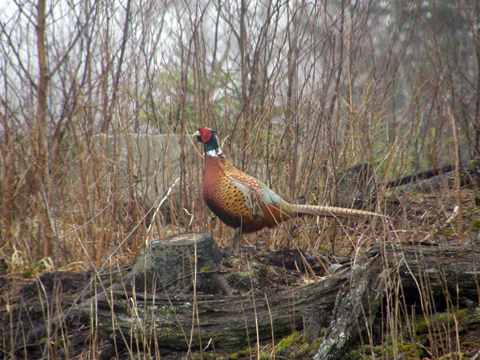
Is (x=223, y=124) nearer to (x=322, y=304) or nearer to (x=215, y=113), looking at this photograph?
(x=215, y=113)

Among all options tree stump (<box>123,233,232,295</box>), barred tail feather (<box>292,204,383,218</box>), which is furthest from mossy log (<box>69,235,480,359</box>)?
barred tail feather (<box>292,204,383,218</box>)

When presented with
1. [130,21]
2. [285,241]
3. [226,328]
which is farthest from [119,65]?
[226,328]

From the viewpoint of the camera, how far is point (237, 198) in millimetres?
2818

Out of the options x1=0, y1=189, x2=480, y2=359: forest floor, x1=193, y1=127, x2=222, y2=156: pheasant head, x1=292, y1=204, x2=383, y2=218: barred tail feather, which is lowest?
x1=0, y1=189, x2=480, y2=359: forest floor

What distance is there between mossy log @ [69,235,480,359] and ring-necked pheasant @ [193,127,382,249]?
2.77 ft

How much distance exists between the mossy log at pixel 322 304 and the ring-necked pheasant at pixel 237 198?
845 mm

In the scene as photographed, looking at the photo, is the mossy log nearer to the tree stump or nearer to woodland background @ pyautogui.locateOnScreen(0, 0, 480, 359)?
the tree stump

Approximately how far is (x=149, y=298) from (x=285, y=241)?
4.83 feet

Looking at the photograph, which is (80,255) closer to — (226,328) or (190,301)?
(190,301)

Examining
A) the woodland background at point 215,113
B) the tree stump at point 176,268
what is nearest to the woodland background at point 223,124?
the woodland background at point 215,113

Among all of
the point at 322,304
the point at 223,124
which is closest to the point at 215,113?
the point at 223,124

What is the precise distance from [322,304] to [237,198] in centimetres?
116

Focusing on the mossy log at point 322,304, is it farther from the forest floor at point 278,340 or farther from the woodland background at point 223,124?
the woodland background at point 223,124

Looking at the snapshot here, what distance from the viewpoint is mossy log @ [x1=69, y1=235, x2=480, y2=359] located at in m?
1.60
